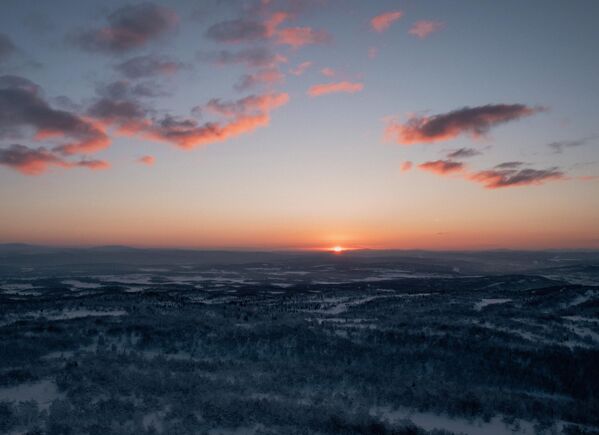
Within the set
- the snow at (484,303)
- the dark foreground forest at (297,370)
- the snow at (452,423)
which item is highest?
the snow at (484,303)

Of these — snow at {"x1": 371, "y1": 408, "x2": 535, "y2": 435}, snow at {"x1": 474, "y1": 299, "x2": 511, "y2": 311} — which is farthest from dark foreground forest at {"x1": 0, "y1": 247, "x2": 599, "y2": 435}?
snow at {"x1": 474, "y1": 299, "x2": 511, "y2": 311}

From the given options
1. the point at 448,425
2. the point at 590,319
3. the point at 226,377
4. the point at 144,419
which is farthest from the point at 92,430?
the point at 590,319

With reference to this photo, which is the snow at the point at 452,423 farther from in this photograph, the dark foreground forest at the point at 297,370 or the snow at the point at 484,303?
the snow at the point at 484,303

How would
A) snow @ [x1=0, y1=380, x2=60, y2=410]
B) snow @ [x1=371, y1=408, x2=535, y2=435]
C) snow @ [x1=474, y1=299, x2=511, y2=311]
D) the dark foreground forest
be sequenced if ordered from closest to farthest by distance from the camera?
the dark foreground forest → snow @ [x1=371, y1=408, x2=535, y2=435] → snow @ [x1=0, y1=380, x2=60, y2=410] → snow @ [x1=474, y1=299, x2=511, y2=311]

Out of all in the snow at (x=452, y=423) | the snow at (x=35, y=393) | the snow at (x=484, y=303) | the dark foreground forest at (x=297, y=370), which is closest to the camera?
the dark foreground forest at (x=297, y=370)

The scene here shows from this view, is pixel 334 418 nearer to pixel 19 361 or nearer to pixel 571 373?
pixel 571 373

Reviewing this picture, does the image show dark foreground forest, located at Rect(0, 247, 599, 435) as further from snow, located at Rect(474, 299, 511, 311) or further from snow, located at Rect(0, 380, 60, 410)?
snow, located at Rect(474, 299, 511, 311)

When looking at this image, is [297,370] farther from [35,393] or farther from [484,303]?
[484,303]

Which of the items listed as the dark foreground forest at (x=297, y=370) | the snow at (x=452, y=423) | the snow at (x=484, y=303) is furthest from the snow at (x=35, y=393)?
the snow at (x=484, y=303)

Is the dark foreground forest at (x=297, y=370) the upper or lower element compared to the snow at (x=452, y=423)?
upper

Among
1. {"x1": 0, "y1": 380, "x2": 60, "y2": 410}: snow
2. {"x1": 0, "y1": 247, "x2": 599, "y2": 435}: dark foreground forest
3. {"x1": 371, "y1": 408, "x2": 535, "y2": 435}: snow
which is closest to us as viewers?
{"x1": 0, "y1": 247, "x2": 599, "y2": 435}: dark foreground forest

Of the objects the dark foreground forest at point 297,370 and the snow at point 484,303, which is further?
the snow at point 484,303
